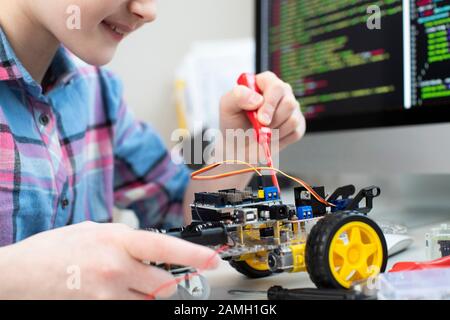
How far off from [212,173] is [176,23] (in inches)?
32.8

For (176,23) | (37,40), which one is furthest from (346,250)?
(176,23)

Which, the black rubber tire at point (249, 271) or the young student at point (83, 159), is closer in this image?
the young student at point (83, 159)

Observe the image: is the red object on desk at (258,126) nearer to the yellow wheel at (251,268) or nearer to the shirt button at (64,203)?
the yellow wheel at (251,268)

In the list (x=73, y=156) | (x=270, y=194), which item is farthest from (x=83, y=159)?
(x=270, y=194)

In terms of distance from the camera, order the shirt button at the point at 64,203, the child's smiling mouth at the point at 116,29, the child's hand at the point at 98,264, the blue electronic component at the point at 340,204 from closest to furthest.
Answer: the child's hand at the point at 98,264 → the blue electronic component at the point at 340,204 → the child's smiling mouth at the point at 116,29 → the shirt button at the point at 64,203

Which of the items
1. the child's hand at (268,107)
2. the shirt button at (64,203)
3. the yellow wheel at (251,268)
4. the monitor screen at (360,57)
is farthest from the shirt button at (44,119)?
the monitor screen at (360,57)

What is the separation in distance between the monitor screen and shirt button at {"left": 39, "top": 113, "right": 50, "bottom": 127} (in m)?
0.48

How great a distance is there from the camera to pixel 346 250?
39 cm

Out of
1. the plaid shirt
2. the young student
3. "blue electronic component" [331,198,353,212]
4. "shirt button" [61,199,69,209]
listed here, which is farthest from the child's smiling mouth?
"blue electronic component" [331,198,353,212]

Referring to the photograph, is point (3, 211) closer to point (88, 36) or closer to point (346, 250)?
point (88, 36)

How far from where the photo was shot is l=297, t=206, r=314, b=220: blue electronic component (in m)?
0.42

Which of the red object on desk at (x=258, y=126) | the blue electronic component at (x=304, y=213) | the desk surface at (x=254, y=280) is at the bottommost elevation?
the desk surface at (x=254, y=280)

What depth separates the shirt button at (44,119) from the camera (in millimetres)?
675

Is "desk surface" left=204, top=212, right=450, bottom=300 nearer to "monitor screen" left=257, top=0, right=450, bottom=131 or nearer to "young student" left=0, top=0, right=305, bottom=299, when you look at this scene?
Result: "young student" left=0, top=0, right=305, bottom=299
